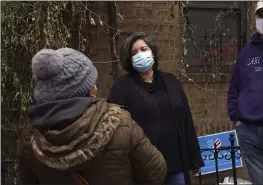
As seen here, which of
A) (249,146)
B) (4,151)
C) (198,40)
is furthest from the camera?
(198,40)

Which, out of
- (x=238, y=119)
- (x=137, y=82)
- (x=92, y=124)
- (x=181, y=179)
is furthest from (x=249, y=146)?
(x=92, y=124)

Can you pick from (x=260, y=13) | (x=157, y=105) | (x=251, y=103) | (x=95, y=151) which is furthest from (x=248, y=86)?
(x=95, y=151)

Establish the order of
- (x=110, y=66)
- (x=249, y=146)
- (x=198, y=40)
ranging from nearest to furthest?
(x=249, y=146) < (x=110, y=66) < (x=198, y=40)

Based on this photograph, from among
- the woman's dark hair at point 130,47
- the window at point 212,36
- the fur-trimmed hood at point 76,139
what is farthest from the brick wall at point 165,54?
the fur-trimmed hood at point 76,139

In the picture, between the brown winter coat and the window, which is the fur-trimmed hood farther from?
the window

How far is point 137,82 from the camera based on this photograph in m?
3.27

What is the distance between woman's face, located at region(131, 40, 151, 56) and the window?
11.8 feet

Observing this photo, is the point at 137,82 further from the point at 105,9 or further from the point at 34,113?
the point at 105,9

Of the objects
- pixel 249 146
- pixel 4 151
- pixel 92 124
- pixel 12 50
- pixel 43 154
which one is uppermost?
→ pixel 12 50

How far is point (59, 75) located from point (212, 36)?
5.39m

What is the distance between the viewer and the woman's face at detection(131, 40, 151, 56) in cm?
335

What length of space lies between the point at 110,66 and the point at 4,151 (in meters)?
1.89

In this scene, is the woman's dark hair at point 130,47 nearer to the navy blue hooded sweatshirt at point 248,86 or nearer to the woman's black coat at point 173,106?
the woman's black coat at point 173,106

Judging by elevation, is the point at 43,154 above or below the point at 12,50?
below
